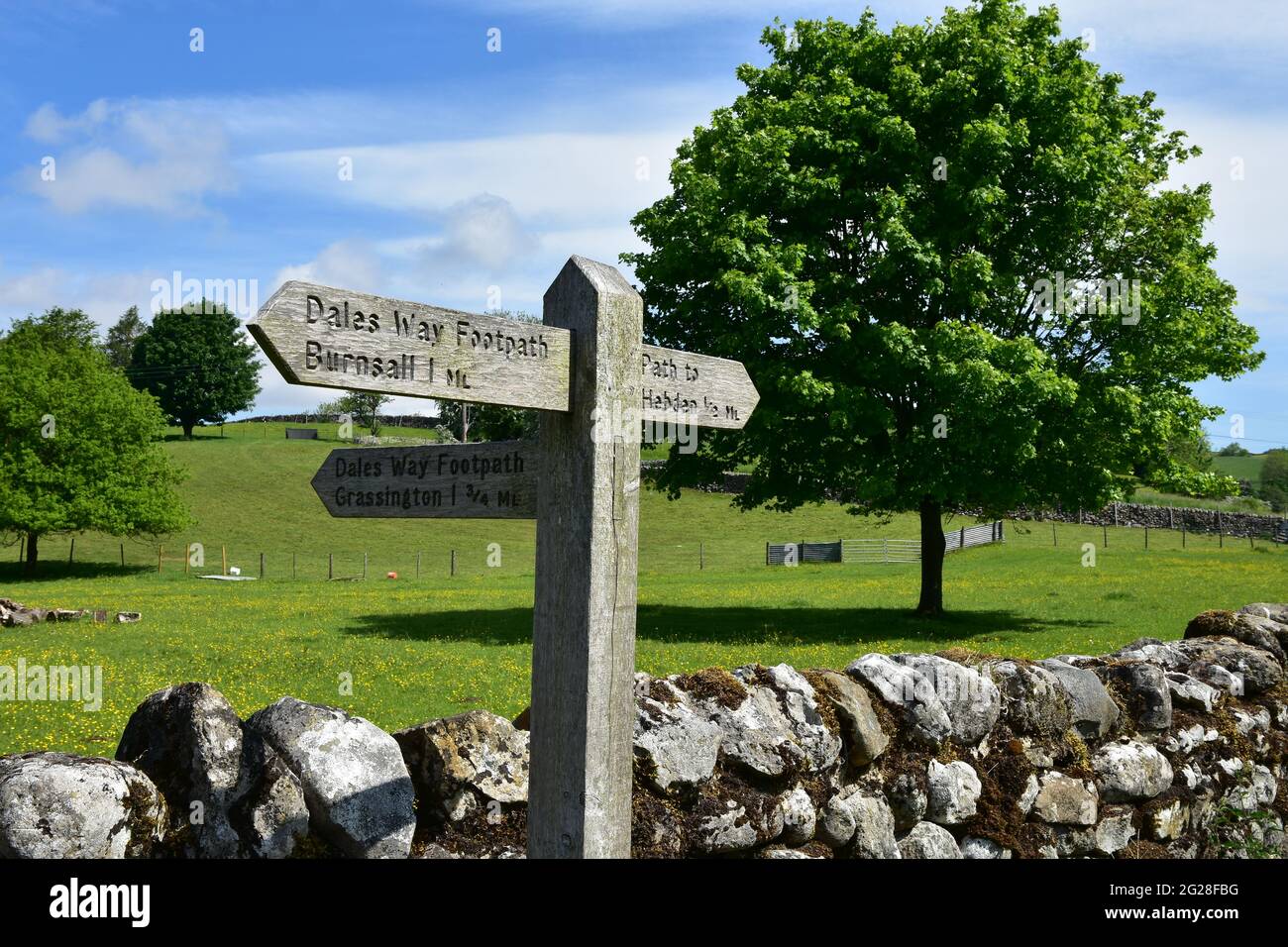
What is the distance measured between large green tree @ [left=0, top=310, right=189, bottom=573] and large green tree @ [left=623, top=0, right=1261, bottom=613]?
2713 centimetres

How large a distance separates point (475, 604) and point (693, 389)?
2362 centimetres

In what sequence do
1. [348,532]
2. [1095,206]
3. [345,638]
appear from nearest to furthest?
[345,638] < [1095,206] < [348,532]

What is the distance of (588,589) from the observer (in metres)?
4.33

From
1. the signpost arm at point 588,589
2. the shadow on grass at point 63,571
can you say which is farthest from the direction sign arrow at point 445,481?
the shadow on grass at point 63,571

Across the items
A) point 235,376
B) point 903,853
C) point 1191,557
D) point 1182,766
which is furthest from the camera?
point 235,376

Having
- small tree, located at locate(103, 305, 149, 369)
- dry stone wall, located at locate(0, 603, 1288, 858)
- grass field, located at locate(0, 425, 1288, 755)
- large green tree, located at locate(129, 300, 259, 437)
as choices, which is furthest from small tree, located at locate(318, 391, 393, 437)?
dry stone wall, located at locate(0, 603, 1288, 858)

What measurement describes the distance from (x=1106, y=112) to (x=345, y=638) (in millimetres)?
20683

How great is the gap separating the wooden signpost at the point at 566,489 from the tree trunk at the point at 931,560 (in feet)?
69.9

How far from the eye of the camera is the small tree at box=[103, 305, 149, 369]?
110 meters

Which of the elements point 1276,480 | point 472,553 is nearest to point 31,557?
point 472,553

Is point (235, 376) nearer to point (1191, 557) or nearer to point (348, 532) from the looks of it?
point (348, 532)

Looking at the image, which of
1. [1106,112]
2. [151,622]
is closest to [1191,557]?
[1106,112]

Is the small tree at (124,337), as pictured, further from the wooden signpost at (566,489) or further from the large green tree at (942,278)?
the wooden signpost at (566,489)
